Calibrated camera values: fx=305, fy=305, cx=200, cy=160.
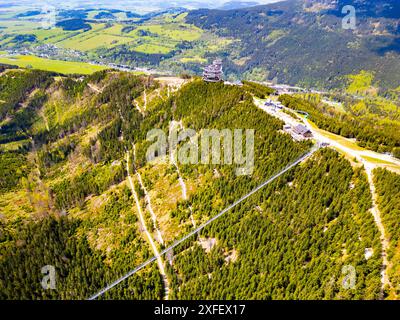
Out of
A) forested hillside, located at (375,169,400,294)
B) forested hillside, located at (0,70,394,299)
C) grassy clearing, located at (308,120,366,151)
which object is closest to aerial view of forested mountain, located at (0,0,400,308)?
forested hillside, located at (375,169,400,294)

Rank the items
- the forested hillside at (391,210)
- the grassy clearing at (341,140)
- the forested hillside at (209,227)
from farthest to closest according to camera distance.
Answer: the grassy clearing at (341,140) → the forested hillside at (209,227) → the forested hillside at (391,210)

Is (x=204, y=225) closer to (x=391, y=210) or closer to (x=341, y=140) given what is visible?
(x=391, y=210)

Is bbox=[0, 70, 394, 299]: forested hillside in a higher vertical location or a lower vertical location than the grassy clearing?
lower

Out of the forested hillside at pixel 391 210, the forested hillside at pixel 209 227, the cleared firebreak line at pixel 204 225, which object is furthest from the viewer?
the cleared firebreak line at pixel 204 225

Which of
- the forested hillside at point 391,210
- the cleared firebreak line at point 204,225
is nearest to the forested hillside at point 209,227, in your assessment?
the cleared firebreak line at point 204,225

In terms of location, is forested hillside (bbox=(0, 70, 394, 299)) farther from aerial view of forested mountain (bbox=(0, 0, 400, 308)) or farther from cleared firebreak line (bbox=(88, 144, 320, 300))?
cleared firebreak line (bbox=(88, 144, 320, 300))

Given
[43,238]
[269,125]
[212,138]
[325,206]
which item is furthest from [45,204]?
[325,206]

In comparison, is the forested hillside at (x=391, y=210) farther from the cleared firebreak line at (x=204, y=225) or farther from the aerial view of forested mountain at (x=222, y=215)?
the cleared firebreak line at (x=204, y=225)

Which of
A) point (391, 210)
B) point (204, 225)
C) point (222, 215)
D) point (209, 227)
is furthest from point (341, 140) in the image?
point (204, 225)
